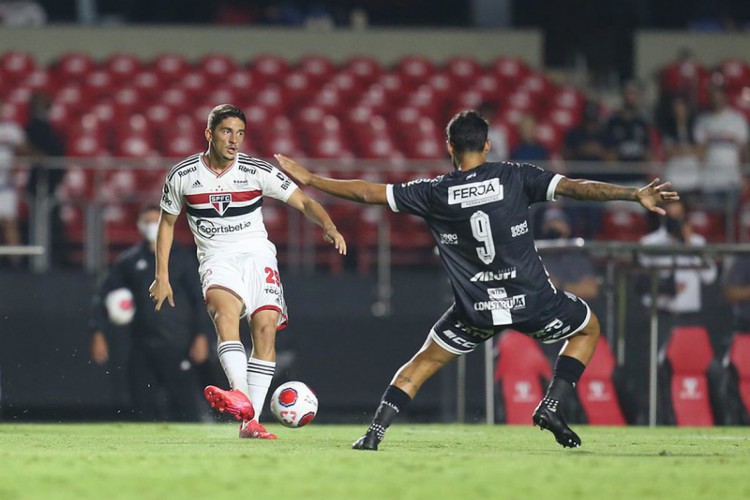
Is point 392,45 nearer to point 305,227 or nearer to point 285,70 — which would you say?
point 285,70

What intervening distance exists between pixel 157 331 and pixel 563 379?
632 cm

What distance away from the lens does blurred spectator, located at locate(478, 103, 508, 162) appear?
16.9 meters

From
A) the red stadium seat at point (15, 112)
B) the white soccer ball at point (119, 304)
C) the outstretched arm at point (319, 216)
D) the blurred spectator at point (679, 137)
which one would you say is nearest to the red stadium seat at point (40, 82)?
the red stadium seat at point (15, 112)

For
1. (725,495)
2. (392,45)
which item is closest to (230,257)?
(725,495)

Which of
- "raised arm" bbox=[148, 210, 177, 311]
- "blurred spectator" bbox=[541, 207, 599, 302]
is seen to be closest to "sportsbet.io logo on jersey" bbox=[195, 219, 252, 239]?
"raised arm" bbox=[148, 210, 177, 311]

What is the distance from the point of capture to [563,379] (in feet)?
27.4

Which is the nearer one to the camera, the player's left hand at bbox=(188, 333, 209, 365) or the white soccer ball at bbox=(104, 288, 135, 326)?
the player's left hand at bbox=(188, 333, 209, 365)

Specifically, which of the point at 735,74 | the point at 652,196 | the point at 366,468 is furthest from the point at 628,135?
the point at 366,468

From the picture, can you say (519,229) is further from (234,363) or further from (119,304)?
(119,304)

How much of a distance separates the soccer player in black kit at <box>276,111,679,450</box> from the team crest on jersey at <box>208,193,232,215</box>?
857mm

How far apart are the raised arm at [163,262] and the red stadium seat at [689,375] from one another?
5.50 meters

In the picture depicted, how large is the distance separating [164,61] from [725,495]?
51.6 ft

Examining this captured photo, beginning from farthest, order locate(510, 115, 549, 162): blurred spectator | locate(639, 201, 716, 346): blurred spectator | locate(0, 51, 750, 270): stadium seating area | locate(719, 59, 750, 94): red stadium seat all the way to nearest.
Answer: locate(719, 59, 750, 94): red stadium seat < locate(510, 115, 549, 162): blurred spectator < locate(0, 51, 750, 270): stadium seating area < locate(639, 201, 716, 346): blurred spectator

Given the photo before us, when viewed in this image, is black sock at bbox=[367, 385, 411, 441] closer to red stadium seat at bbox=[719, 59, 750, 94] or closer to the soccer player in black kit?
the soccer player in black kit
